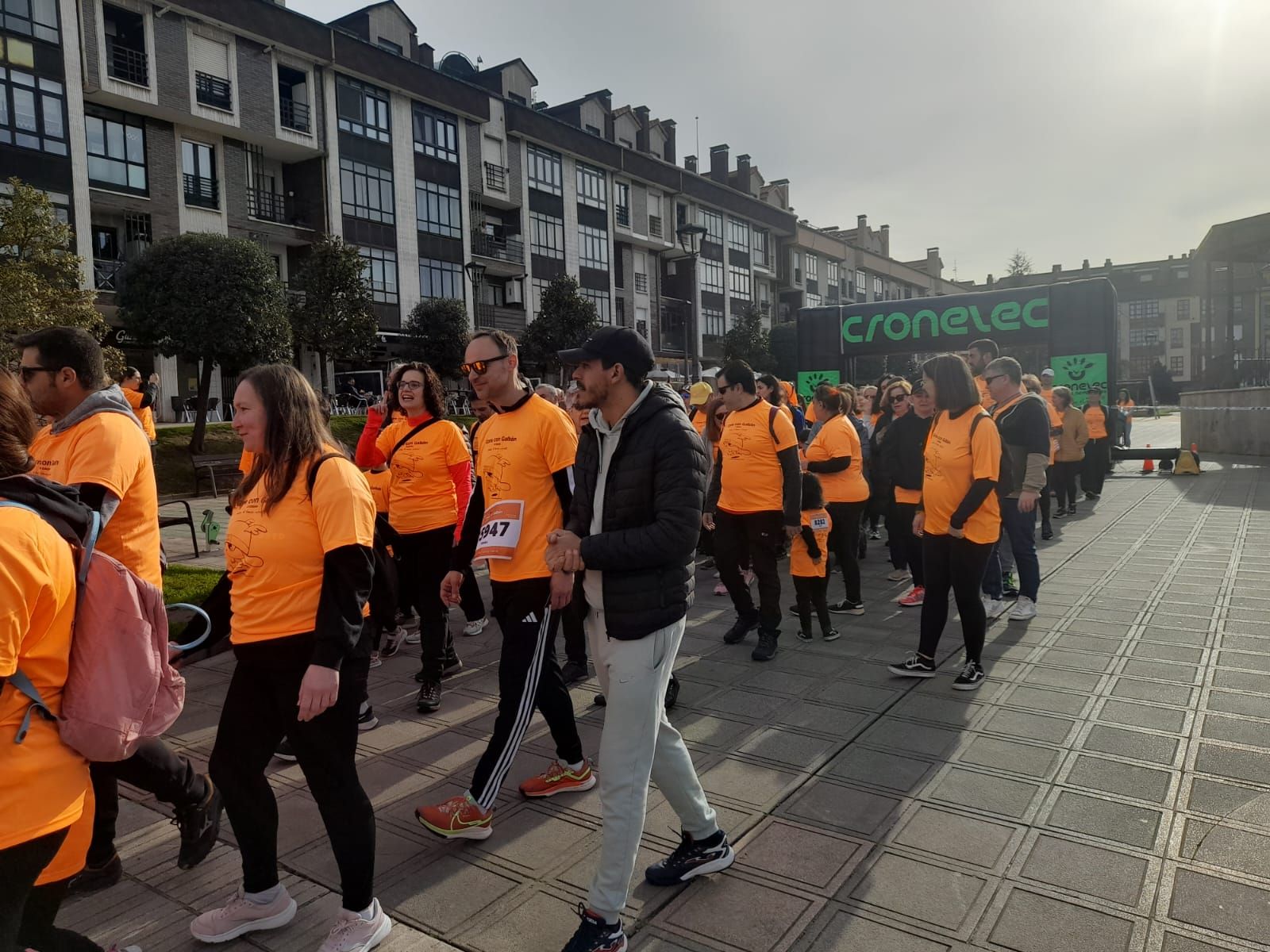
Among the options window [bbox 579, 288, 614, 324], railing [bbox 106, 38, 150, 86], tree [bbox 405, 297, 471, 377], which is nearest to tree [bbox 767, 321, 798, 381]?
window [bbox 579, 288, 614, 324]

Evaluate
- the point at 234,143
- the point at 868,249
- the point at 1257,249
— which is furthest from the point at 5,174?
the point at 868,249

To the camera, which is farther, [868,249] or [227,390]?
[868,249]

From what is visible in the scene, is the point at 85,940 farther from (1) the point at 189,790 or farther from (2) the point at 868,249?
(2) the point at 868,249

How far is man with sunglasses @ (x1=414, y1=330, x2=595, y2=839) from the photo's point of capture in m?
3.51

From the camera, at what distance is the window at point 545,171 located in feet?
139

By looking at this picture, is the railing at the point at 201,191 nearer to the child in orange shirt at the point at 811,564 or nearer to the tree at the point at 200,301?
the tree at the point at 200,301

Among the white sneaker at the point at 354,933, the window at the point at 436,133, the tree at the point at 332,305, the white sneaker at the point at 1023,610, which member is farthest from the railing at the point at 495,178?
the white sneaker at the point at 354,933

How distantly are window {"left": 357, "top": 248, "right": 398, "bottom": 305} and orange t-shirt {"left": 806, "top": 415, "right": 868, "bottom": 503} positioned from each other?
29.3 m

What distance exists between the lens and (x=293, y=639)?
271 centimetres

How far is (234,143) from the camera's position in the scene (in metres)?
30.5

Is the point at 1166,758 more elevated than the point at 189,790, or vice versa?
the point at 189,790

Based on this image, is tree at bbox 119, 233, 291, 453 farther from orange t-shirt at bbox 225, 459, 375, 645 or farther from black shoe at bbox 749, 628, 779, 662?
orange t-shirt at bbox 225, 459, 375, 645

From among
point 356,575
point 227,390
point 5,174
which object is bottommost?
point 356,575

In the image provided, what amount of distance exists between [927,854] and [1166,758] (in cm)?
158
